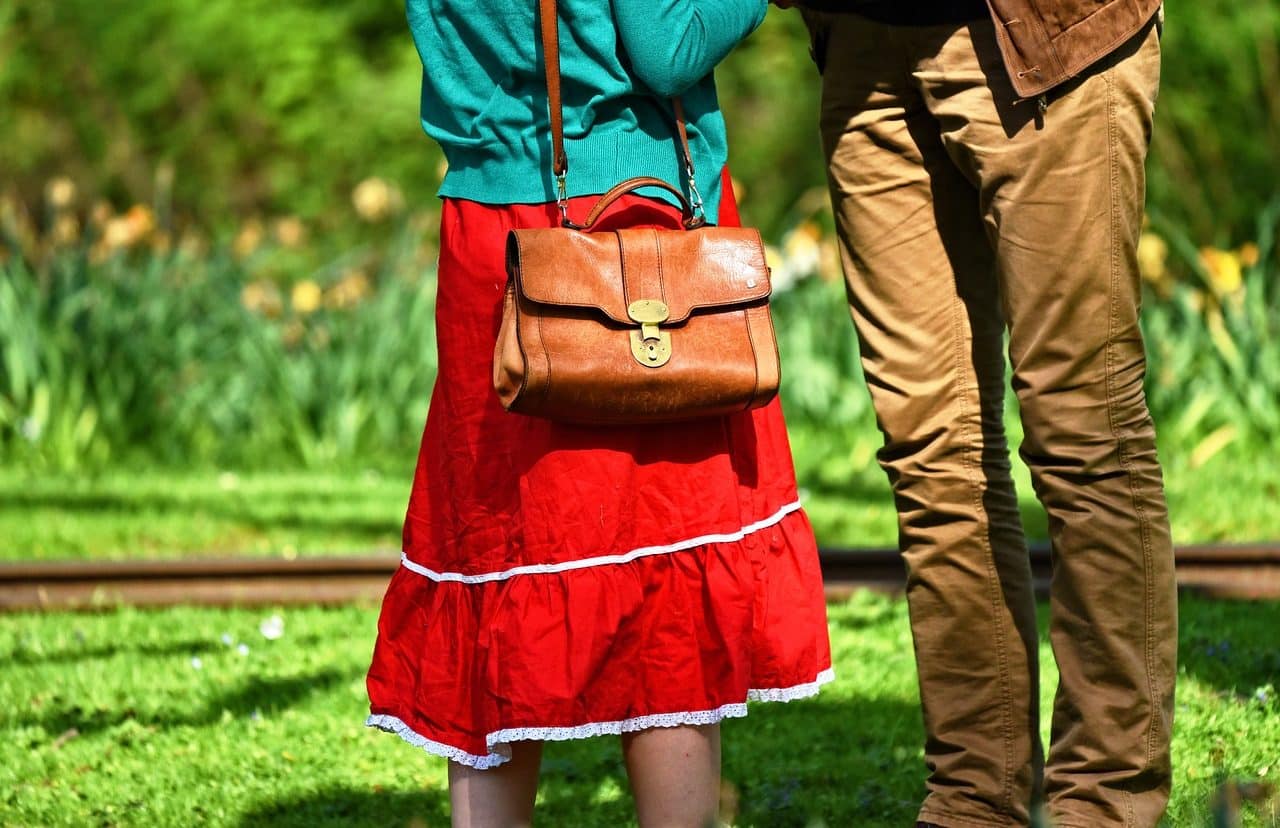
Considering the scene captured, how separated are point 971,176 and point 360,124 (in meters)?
10.2

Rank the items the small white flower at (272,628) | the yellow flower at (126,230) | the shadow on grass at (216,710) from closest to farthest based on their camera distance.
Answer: the shadow on grass at (216,710) → the small white flower at (272,628) → the yellow flower at (126,230)

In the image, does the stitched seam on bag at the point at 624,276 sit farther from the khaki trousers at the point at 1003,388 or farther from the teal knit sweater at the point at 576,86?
the khaki trousers at the point at 1003,388

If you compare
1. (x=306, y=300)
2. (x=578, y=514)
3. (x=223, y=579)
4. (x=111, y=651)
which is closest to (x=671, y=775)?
(x=578, y=514)

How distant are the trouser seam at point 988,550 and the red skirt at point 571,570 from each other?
1.27ft

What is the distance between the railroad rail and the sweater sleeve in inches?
108

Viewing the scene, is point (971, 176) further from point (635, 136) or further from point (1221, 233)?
point (1221, 233)

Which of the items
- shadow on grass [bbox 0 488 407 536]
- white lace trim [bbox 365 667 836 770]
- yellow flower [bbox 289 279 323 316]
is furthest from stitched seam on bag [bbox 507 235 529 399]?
yellow flower [bbox 289 279 323 316]

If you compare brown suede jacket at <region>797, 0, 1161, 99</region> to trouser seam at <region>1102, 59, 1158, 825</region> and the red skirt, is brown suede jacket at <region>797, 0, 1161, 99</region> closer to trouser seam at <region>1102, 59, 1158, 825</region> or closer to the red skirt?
trouser seam at <region>1102, 59, 1158, 825</region>

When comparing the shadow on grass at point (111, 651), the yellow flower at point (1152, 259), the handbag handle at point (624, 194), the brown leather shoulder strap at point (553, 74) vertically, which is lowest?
the shadow on grass at point (111, 651)

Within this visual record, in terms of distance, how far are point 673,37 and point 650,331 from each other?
0.40 meters

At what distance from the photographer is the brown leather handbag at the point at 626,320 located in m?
2.24

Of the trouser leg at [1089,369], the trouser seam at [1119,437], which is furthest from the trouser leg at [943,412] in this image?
the trouser seam at [1119,437]

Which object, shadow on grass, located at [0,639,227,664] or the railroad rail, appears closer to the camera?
shadow on grass, located at [0,639,227,664]

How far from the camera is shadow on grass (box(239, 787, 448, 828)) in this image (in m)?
3.27
